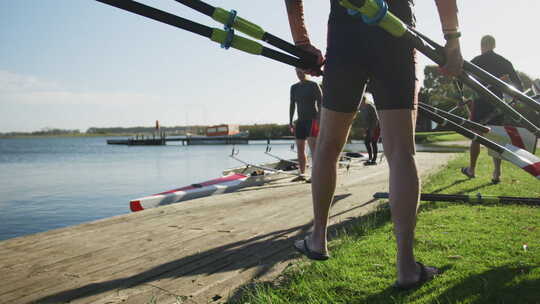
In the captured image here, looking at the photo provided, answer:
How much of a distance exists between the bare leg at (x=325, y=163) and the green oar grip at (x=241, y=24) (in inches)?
24.8

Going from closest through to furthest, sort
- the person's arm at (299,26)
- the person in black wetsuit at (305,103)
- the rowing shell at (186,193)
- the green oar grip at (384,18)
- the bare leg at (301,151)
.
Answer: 1. the green oar grip at (384,18)
2. the person's arm at (299,26)
3. the rowing shell at (186,193)
4. the person in black wetsuit at (305,103)
5. the bare leg at (301,151)

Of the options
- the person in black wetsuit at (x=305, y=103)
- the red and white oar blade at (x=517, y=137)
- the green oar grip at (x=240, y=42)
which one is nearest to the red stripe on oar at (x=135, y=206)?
the person in black wetsuit at (x=305, y=103)

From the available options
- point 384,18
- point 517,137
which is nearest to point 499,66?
point 517,137

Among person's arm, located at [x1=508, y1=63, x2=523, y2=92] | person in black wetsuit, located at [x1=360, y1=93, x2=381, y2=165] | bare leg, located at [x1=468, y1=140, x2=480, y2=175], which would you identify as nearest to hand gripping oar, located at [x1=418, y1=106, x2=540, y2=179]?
bare leg, located at [x1=468, y1=140, x2=480, y2=175]

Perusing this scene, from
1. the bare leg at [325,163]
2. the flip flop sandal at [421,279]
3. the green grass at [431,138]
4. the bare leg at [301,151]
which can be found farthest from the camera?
the green grass at [431,138]

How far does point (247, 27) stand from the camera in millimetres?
2107

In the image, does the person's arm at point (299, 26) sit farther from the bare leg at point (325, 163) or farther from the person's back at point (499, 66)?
the person's back at point (499, 66)

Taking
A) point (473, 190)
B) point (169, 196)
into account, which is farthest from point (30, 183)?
point (473, 190)

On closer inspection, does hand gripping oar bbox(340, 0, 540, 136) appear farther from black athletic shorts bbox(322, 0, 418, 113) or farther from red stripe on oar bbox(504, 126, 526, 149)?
red stripe on oar bbox(504, 126, 526, 149)

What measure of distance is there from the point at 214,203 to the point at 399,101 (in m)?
3.79

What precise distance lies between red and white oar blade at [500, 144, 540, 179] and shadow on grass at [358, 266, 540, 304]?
1260 mm

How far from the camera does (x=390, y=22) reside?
1680 mm

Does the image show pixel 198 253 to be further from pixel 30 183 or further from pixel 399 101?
pixel 30 183

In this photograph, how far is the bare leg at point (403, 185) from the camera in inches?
72.5
